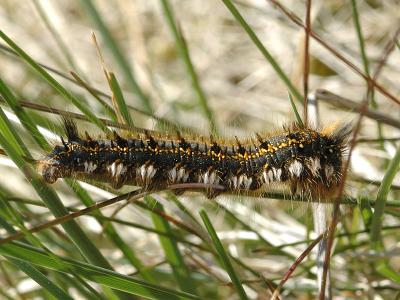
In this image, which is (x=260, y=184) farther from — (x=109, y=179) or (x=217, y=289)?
(x=217, y=289)

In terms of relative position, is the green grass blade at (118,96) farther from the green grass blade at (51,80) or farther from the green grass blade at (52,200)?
the green grass blade at (52,200)

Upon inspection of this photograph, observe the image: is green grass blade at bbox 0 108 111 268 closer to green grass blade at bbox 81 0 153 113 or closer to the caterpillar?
→ the caterpillar

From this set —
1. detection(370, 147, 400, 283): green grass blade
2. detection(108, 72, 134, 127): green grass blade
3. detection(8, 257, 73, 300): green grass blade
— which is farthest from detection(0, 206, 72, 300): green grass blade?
detection(370, 147, 400, 283): green grass blade

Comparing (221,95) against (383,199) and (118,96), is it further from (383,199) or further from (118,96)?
(383,199)

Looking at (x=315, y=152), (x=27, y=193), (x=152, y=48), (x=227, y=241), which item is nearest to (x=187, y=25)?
(x=152, y=48)

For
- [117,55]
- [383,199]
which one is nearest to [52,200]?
[383,199]

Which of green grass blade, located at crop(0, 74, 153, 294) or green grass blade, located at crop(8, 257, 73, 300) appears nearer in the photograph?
green grass blade, located at crop(8, 257, 73, 300)

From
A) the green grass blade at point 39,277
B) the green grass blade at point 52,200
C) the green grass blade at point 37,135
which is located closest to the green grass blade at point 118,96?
the green grass blade at point 37,135
